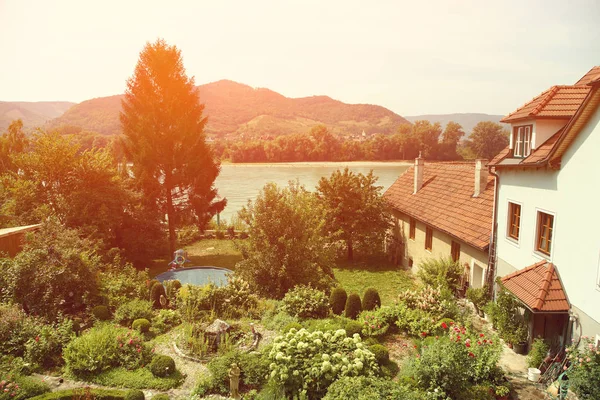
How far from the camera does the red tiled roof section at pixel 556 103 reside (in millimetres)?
12539

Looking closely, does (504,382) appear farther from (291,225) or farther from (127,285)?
(127,285)

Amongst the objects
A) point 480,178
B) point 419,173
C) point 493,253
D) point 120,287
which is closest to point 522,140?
point 493,253

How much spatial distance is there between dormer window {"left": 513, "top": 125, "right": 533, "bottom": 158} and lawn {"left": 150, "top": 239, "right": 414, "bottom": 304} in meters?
8.46

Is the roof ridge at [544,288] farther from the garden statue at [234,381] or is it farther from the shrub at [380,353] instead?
the garden statue at [234,381]

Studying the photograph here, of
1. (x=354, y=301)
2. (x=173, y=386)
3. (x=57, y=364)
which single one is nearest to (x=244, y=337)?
(x=173, y=386)

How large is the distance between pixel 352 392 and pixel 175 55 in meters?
23.5

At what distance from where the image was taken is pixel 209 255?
27.1 m

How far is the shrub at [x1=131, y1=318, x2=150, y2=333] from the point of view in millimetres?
12583

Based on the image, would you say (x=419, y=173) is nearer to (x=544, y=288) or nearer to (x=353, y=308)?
(x=353, y=308)

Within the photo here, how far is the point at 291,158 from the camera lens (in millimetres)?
103312

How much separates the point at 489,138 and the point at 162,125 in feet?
313

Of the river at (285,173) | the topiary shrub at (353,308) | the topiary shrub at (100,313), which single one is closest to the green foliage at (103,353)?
the topiary shrub at (100,313)

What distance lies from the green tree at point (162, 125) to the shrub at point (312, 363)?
1840cm

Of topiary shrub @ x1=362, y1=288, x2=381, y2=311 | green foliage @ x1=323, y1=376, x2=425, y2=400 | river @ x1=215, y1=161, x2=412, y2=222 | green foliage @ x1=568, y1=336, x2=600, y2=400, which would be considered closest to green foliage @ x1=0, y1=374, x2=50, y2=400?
green foliage @ x1=323, y1=376, x2=425, y2=400
